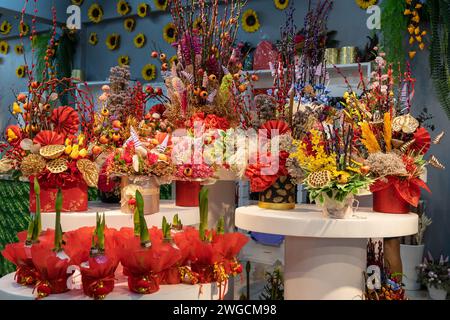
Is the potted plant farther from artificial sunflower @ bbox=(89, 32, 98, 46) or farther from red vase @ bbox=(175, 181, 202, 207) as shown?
artificial sunflower @ bbox=(89, 32, 98, 46)

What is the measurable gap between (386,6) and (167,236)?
4.45m

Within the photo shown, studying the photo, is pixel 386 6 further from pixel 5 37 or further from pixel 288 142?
pixel 5 37

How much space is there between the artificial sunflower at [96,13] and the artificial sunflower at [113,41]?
0.97ft

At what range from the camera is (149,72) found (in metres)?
7.60

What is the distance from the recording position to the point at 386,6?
5570 mm

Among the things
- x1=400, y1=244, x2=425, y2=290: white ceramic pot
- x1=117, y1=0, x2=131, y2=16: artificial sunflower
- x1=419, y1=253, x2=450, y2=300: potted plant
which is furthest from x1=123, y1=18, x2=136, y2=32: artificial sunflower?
x1=419, y1=253, x2=450, y2=300: potted plant

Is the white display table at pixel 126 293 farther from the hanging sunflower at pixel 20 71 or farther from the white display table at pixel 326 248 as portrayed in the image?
the hanging sunflower at pixel 20 71

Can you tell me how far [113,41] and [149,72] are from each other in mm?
893

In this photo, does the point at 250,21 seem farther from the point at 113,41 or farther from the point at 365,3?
the point at 113,41

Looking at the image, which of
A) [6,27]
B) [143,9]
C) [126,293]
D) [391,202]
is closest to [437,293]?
[391,202]

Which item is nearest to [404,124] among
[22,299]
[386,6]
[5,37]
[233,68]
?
[233,68]

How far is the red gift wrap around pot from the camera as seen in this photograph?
268cm

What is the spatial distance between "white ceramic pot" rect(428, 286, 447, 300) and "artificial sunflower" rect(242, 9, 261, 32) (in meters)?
3.58

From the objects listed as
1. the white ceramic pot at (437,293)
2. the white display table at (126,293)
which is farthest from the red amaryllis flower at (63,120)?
the white ceramic pot at (437,293)
